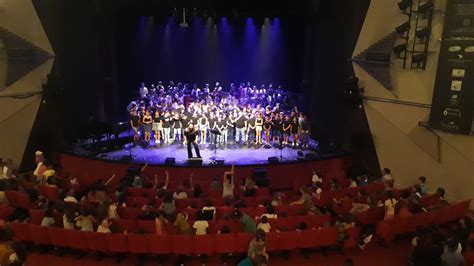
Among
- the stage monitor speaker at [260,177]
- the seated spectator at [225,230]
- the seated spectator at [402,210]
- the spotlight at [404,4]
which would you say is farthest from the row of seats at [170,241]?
the spotlight at [404,4]

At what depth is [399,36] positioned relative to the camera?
12.5 m

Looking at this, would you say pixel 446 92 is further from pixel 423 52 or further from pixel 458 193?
pixel 458 193

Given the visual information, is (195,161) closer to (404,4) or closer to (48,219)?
(48,219)

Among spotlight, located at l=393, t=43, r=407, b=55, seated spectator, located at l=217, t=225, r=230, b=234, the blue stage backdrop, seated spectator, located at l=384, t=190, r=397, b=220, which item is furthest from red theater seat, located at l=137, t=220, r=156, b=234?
the blue stage backdrop

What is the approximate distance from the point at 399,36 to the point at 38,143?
42.7 feet

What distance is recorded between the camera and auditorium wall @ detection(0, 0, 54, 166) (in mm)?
13805

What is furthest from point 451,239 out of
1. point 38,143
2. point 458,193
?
point 38,143

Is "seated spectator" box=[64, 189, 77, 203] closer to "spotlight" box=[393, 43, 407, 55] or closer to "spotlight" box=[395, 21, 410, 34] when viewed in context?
"spotlight" box=[393, 43, 407, 55]

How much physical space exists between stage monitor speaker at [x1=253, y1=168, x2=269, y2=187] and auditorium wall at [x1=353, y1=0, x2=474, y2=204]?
4154 millimetres

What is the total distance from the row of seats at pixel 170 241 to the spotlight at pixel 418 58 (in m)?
6.36

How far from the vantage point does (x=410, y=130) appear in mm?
12555

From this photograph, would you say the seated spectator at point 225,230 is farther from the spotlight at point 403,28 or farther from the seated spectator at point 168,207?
the spotlight at point 403,28

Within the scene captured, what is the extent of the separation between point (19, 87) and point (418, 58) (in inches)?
531

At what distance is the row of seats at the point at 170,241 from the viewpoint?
795cm
